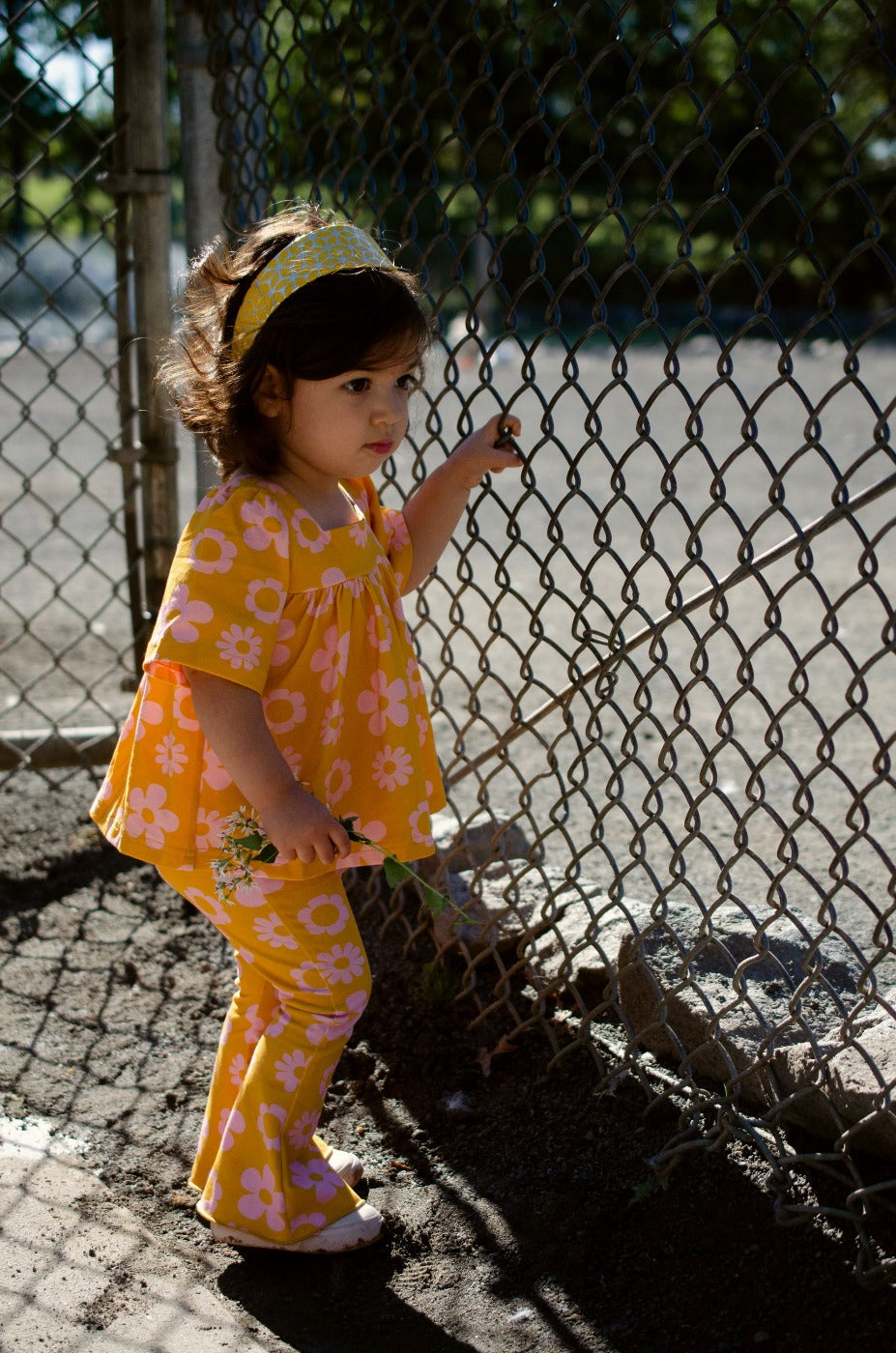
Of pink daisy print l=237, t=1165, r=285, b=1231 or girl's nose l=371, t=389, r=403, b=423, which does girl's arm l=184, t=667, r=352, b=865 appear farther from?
pink daisy print l=237, t=1165, r=285, b=1231

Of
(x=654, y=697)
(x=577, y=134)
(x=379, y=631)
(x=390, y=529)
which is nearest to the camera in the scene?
(x=379, y=631)

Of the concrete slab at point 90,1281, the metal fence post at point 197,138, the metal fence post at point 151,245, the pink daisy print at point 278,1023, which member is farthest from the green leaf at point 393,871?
the metal fence post at point 151,245

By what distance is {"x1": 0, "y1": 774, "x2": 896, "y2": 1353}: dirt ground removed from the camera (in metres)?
2.07

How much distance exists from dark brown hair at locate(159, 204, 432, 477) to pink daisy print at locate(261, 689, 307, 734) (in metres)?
0.35

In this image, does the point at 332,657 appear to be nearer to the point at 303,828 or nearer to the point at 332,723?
the point at 332,723

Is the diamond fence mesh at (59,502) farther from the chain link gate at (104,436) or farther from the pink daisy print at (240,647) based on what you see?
the pink daisy print at (240,647)

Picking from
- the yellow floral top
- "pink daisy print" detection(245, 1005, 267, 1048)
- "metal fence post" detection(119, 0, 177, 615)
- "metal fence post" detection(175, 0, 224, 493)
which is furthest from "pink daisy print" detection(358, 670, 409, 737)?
"metal fence post" detection(119, 0, 177, 615)

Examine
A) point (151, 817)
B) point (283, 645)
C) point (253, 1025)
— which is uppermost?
point (283, 645)

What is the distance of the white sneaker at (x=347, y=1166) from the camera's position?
93.7 inches

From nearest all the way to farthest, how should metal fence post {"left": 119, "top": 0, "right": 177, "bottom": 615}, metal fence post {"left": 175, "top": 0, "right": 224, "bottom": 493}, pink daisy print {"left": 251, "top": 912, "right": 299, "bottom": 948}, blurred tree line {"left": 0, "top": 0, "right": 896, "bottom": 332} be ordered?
blurred tree line {"left": 0, "top": 0, "right": 896, "bottom": 332} → pink daisy print {"left": 251, "top": 912, "right": 299, "bottom": 948} → metal fence post {"left": 175, "top": 0, "right": 224, "bottom": 493} → metal fence post {"left": 119, "top": 0, "right": 177, "bottom": 615}

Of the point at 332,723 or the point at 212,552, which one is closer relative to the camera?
the point at 212,552

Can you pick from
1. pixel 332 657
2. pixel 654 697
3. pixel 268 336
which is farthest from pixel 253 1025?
pixel 654 697

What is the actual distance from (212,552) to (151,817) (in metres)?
0.44

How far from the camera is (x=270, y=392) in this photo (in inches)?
81.9
